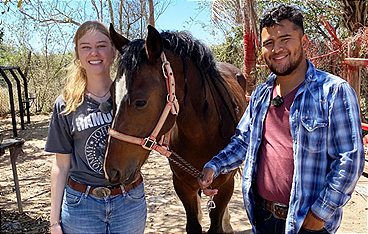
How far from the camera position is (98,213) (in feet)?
5.54

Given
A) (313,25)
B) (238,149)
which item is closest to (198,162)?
(238,149)

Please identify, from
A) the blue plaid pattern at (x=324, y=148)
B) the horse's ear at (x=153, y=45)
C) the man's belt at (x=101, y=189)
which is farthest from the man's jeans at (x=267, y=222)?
the horse's ear at (x=153, y=45)

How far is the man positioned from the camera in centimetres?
131

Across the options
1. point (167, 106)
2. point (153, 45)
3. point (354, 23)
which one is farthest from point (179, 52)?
point (354, 23)

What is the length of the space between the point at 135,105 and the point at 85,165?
0.40 m

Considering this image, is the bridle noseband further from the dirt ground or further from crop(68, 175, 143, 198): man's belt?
the dirt ground

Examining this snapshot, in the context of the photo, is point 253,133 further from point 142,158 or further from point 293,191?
point 142,158

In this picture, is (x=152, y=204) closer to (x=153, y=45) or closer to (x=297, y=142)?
(x=153, y=45)

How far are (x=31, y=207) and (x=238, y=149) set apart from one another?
10.8 feet

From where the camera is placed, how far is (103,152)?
171cm

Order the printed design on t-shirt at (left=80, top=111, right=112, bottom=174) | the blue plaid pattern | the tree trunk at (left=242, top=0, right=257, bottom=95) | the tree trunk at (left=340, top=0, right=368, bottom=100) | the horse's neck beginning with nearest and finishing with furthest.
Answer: the blue plaid pattern
the printed design on t-shirt at (left=80, top=111, right=112, bottom=174)
the horse's neck
the tree trunk at (left=340, top=0, right=368, bottom=100)
the tree trunk at (left=242, top=0, right=257, bottom=95)

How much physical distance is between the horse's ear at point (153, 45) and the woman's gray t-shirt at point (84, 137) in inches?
14.1

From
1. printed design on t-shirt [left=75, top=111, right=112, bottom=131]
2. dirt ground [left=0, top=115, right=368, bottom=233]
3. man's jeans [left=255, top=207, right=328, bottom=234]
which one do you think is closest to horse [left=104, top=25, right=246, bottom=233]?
Result: printed design on t-shirt [left=75, top=111, right=112, bottom=131]

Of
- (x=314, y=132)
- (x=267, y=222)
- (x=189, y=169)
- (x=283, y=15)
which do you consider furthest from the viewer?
(x=189, y=169)
